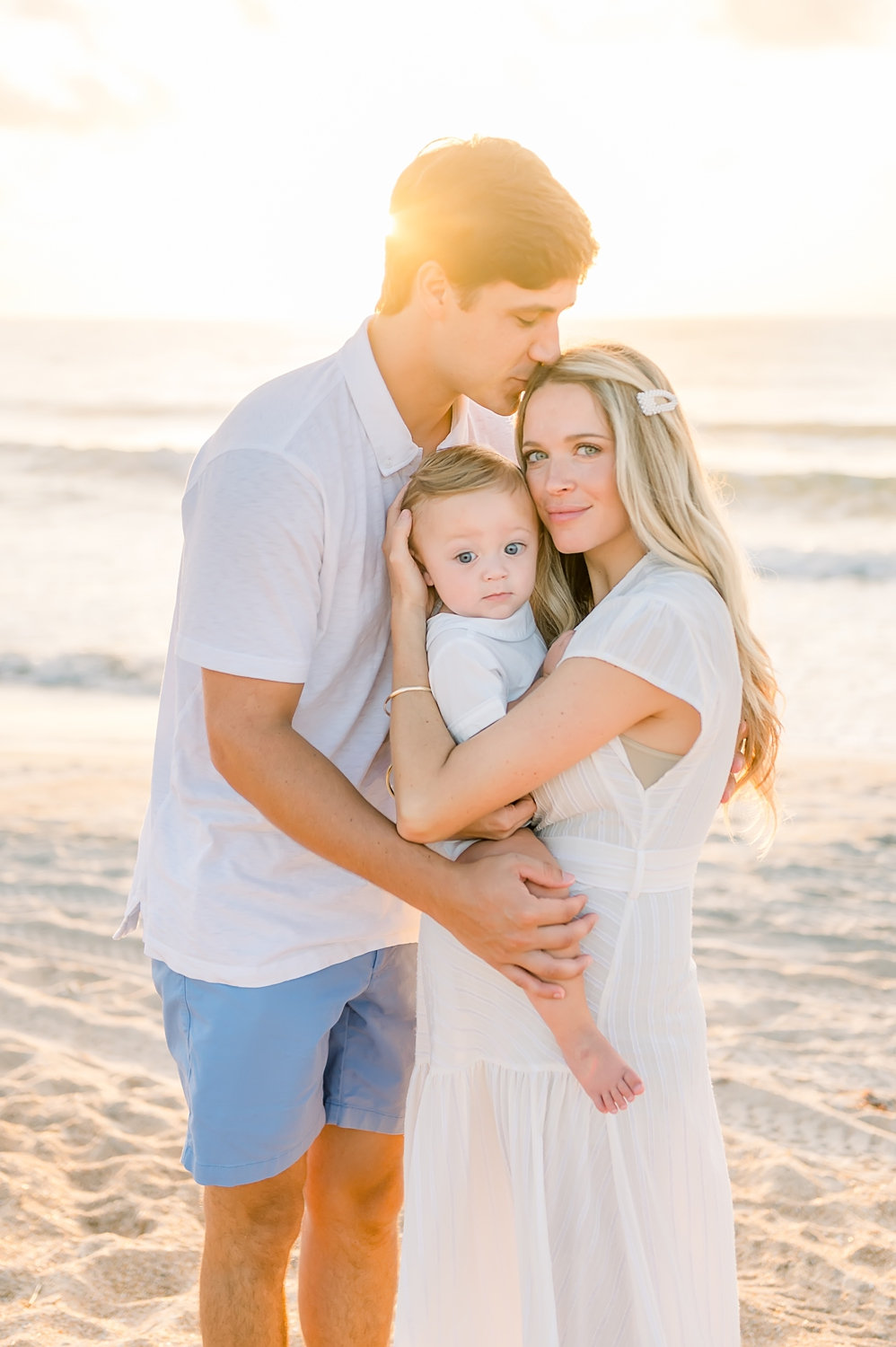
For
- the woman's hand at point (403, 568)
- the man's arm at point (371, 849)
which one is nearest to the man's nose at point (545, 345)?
the woman's hand at point (403, 568)

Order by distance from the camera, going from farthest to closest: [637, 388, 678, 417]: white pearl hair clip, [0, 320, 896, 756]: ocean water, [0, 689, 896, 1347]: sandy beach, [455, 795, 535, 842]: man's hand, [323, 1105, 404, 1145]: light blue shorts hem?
[0, 320, 896, 756]: ocean water
[0, 689, 896, 1347]: sandy beach
[323, 1105, 404, 1145]: light blue shorts hem
[637, 388, 678, 417]: white pearl hair clip
[455, 795, 535, 842]: man's hand

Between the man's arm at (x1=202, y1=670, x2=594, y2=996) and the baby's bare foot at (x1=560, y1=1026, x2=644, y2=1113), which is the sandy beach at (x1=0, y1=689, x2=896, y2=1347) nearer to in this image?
the baby's bare foot at (x1=560, y1=1026, x2=644, y2=1113)

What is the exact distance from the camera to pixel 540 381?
2436mm

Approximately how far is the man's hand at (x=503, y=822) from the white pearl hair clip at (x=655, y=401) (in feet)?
2.51

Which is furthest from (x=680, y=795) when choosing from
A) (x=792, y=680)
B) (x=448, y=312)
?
(x=792, y=680)

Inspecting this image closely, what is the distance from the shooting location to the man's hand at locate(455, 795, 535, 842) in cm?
224

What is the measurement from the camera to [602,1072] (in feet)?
7.10

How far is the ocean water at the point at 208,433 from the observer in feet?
32.5

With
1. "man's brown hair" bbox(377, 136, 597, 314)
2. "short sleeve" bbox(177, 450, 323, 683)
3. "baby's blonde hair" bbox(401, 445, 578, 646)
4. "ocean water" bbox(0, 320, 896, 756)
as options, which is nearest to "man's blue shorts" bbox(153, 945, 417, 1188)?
"short sleeve" bbox(177, 450, 323, 683)

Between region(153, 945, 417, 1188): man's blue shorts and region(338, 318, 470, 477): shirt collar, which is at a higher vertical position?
region(338, 318, 470, 477): shirt collar

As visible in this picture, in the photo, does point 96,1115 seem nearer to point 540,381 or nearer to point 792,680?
point 540,381

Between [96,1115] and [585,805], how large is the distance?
2.54 m

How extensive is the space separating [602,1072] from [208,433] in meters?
23.3

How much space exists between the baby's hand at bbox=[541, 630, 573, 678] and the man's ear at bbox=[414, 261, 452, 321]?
67 cm
